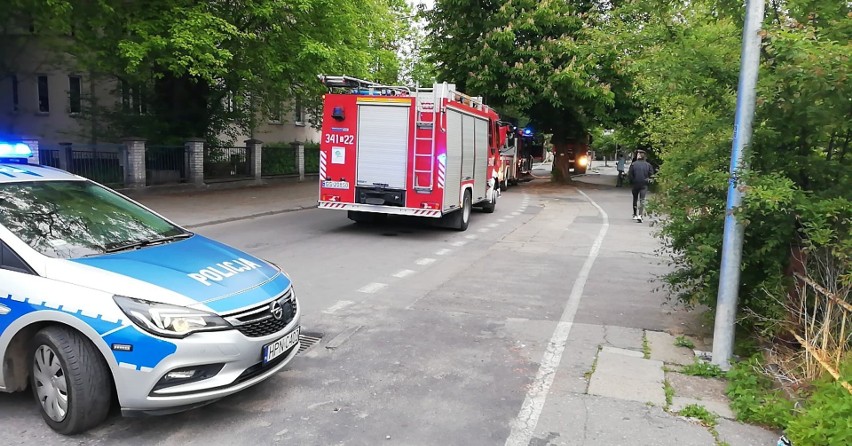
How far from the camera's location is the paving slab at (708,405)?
4316 millimetres

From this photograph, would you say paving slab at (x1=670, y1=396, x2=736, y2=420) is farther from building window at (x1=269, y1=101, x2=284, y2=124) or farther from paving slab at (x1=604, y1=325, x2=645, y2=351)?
building window at (x1=269, y1=101, x2=284, y2=124)

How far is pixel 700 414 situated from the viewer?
4.24 m

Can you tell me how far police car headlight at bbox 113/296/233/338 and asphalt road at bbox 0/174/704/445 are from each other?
2.38ft

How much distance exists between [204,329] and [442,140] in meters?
8.76

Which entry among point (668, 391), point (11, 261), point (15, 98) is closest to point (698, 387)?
point (668, 391)

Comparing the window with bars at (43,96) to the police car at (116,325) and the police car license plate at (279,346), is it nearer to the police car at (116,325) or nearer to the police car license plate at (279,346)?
the police car at (116,325)

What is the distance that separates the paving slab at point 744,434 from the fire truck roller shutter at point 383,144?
339 inches

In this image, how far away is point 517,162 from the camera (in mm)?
32531

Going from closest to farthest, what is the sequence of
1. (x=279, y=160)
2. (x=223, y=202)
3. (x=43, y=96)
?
(x=223, y=202) < (x=279, y=160) < (x=43, y=96)

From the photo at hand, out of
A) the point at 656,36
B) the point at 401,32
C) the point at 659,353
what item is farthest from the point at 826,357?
the point at 401,32

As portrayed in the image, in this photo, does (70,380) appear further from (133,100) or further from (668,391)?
(133,100)

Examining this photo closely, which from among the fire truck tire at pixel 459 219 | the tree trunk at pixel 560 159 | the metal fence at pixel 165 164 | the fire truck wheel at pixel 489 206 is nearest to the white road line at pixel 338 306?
the fire truck tire at pixel 459 219

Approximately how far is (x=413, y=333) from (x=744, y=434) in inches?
119

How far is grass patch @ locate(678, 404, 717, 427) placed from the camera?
4168mm
